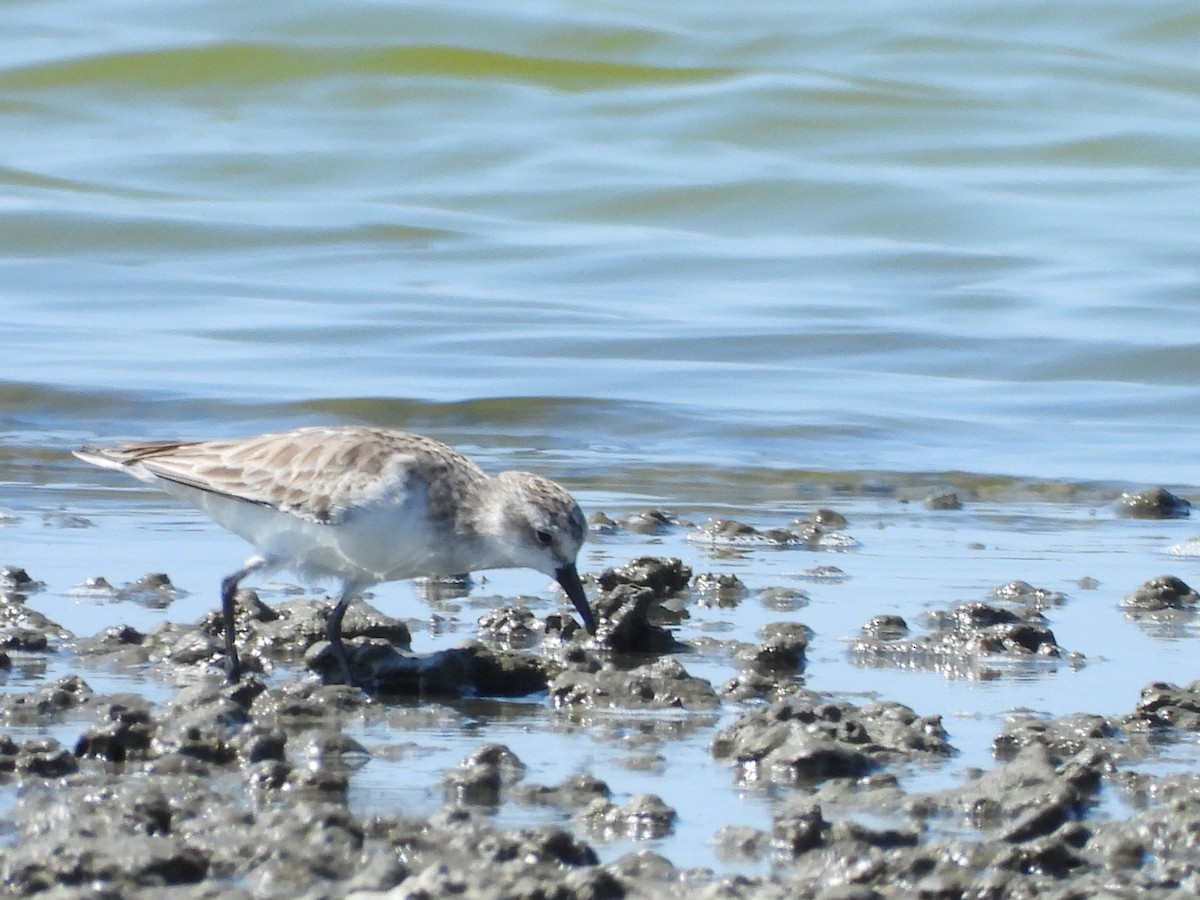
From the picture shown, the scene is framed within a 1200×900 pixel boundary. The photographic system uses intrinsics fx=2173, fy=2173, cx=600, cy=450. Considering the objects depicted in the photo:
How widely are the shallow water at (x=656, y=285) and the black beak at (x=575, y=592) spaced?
18.0 inches

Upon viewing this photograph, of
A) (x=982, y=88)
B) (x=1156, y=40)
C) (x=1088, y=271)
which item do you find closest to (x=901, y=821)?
(x=1088, y=271)

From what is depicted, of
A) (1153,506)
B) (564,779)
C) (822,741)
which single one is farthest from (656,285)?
(564,779)

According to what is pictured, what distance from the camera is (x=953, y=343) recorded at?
15.9 metres

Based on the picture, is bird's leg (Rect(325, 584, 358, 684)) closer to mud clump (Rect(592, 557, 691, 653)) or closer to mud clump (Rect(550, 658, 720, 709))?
mud clump (Rect(550, 658, 720, 709))

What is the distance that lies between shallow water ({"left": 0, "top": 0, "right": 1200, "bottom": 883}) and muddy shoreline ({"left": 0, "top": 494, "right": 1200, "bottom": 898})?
0.55 ft

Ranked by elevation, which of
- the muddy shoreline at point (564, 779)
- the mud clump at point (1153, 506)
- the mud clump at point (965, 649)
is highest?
the mud clump at point (1153, 506)

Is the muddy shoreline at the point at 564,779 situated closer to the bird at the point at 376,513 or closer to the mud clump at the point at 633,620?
the mud clump at the point at 633,620

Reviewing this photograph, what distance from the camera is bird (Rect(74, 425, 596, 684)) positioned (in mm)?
6812

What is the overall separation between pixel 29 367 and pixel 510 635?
7.62 m

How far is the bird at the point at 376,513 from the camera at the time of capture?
22.4 feet

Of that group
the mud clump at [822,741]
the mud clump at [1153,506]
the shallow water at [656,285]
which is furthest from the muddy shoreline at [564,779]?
the mud clump at [1153,506]

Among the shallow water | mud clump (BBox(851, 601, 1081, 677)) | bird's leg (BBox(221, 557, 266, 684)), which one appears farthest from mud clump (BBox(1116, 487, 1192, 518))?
bird's leg (BBox(221, 557, 266, 684))

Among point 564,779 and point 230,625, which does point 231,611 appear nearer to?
point 230,625

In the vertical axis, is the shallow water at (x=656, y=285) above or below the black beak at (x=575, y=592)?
above
